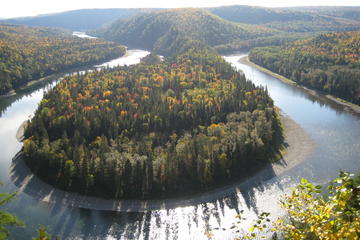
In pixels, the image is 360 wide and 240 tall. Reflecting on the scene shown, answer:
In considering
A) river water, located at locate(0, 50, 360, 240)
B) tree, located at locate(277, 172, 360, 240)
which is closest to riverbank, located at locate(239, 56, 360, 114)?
river water, located at locate(0, 50, 360, 240)

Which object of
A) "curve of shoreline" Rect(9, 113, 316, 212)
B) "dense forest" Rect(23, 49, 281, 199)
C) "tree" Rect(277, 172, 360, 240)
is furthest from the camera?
"dense forest" Rect(23, 49, 281, 199)

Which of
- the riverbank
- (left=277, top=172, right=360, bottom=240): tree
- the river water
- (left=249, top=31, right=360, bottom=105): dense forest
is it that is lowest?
the riverbank

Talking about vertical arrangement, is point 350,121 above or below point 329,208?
below

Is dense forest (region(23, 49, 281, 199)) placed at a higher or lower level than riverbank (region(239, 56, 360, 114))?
higher

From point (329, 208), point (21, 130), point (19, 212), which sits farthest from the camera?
point (21, 130)

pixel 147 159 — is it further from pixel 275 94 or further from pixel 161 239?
pixel 275 94

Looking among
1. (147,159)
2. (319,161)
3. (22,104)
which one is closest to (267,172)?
→ (319,161)

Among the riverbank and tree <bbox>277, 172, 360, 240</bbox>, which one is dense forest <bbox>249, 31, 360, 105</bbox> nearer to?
the riverbank

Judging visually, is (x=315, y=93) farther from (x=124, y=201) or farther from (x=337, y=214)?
(x=337, y=214)
